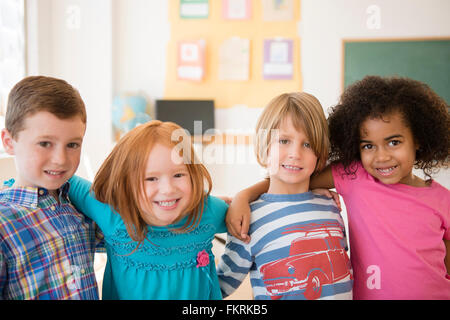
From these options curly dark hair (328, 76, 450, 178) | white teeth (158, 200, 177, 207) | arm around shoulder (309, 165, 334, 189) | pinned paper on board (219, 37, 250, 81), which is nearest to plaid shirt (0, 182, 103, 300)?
white teeth (158, 200, 177, 207)

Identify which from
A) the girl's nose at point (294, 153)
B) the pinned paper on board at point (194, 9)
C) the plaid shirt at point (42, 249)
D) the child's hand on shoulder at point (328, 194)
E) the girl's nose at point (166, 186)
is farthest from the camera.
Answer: the pinned paper on board at point (194, 9)

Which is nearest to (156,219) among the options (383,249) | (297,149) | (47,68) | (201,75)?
(297,149)

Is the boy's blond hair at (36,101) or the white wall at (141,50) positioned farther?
the white wall at (141,50)

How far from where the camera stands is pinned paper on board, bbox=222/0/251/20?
3.76 metres

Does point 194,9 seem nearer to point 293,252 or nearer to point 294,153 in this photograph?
point 294,153

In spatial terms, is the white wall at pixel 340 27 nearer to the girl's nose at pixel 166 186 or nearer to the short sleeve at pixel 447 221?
the short sleeve at pixel 447 221

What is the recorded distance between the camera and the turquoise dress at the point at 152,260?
102cm

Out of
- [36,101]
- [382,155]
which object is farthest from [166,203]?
[382,155]

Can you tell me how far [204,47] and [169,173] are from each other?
313 centimetres

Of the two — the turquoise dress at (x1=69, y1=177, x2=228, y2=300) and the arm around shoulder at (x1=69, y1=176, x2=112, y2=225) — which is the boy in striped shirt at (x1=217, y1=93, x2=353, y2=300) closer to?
the turquoise dress at (x1=69, y1=177, x2=228, y2=300)

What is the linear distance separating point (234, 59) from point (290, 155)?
9.73 ft

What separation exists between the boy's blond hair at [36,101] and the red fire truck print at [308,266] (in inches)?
27.5

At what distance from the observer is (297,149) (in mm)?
1070

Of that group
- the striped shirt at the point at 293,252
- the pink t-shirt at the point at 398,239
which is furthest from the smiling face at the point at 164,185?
the pink t-shirt at the point at 398,239
